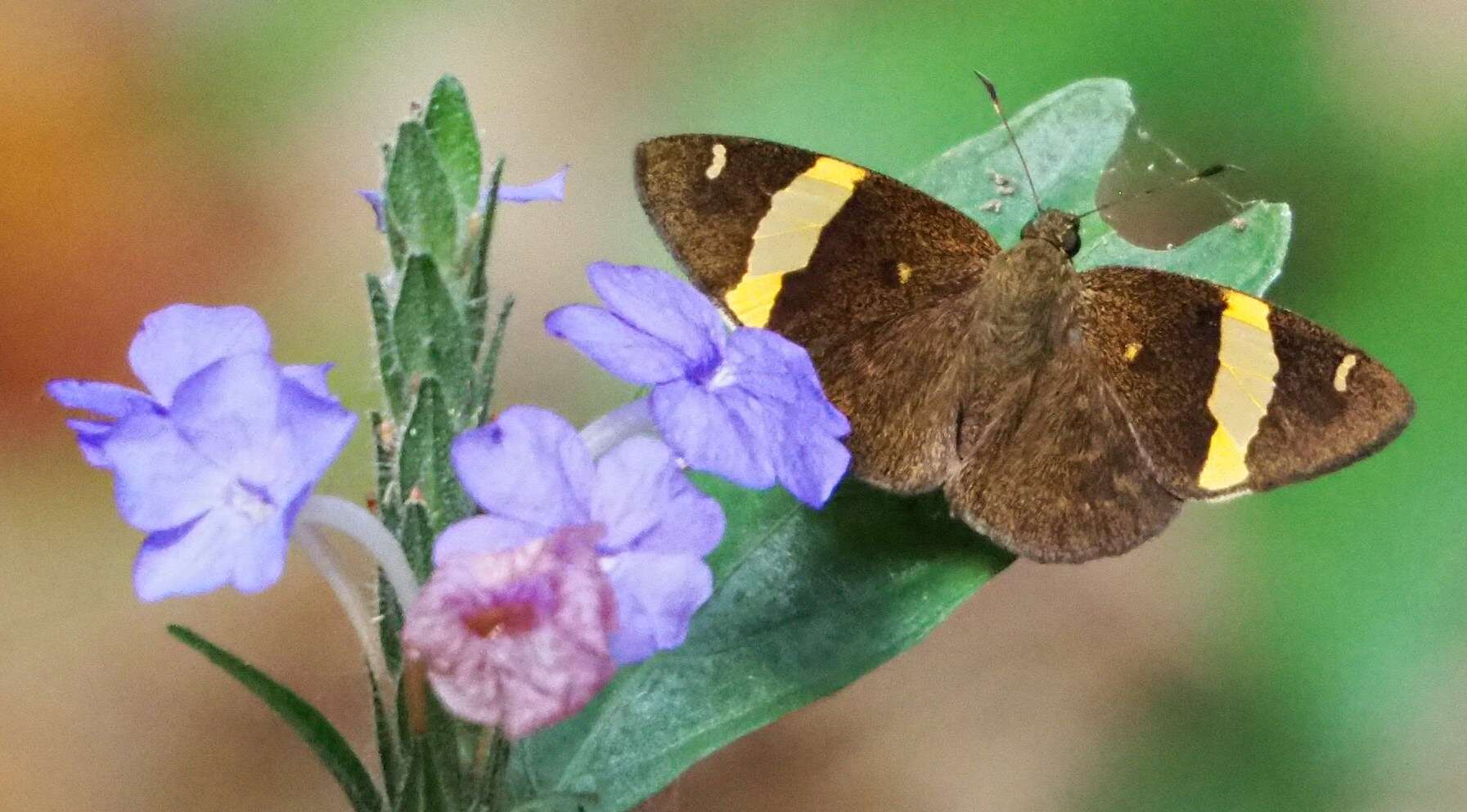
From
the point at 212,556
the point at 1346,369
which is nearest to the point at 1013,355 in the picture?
the point at 1346,369

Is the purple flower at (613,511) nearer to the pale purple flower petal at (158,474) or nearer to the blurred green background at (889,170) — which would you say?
the pale purple flower petal at (158,474)

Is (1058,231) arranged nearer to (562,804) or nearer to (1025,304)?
(1025,304)

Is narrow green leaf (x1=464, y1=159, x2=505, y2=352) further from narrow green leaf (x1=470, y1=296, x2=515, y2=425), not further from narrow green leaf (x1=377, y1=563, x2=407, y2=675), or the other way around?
narrow green leaf (x1=377, y1=563, x2=407, y2=675)

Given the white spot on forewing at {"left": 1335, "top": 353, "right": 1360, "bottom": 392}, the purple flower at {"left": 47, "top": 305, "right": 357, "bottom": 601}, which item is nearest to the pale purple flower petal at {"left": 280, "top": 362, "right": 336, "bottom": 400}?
the purple flower at {"left": 47, "top": 305, "right": 357, "bottom": 601}

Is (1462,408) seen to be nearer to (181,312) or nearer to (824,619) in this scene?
(824,619)

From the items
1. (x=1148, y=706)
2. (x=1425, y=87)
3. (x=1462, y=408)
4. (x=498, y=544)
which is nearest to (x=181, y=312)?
(x=498, y=544)

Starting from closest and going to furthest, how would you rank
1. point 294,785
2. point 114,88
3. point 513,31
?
point 294,785 < point 114,88 < point 513,31
